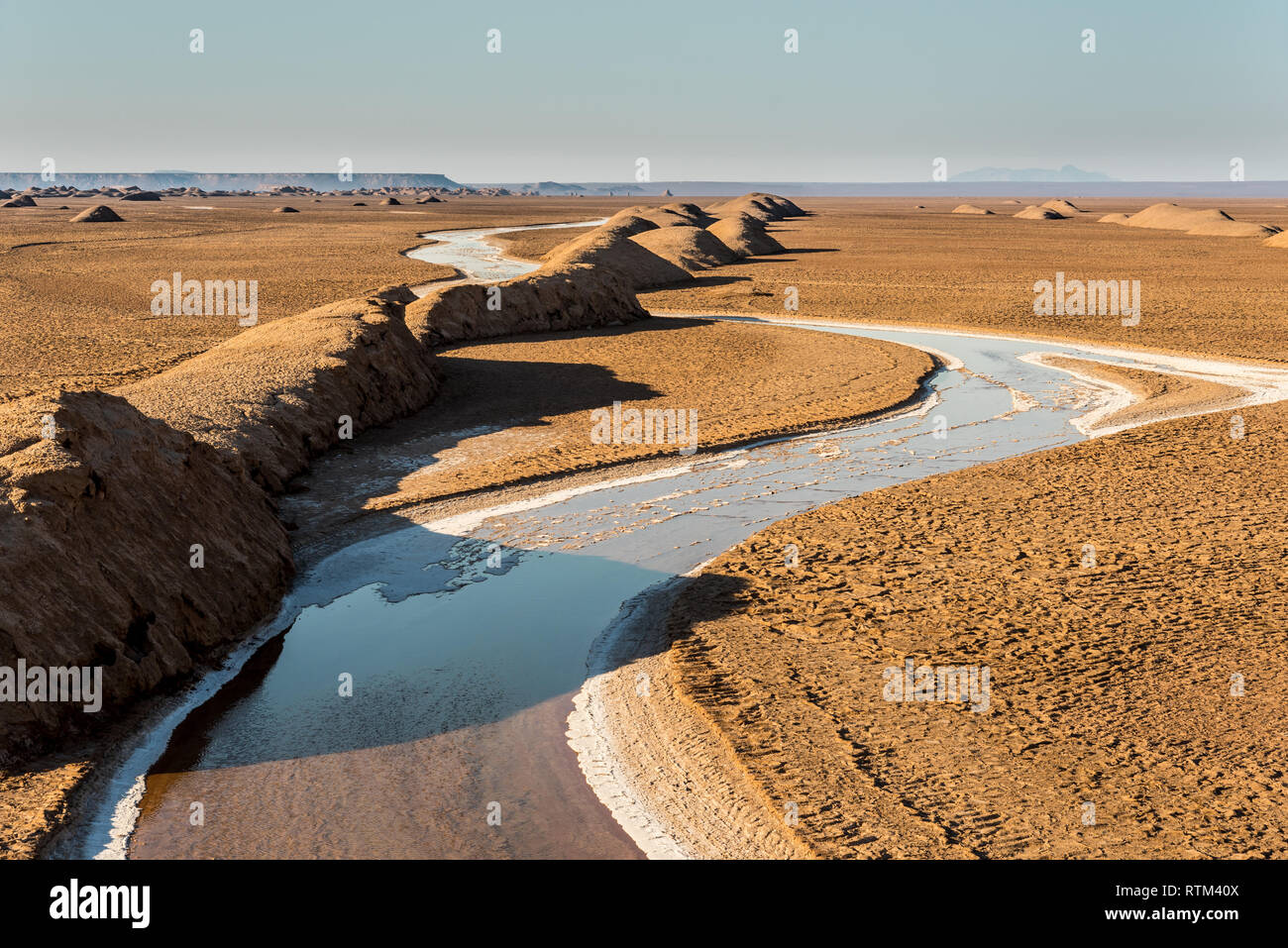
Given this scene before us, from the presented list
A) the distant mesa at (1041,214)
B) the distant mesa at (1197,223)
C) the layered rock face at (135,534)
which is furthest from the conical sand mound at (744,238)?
the distant mesa at (1041,214)

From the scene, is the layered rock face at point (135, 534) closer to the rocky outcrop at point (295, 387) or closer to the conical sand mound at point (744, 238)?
the rocky outcrop at point (295, 387)

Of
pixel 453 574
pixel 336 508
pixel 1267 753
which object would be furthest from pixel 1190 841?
pixel 336 508

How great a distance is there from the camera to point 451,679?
9.27 metres

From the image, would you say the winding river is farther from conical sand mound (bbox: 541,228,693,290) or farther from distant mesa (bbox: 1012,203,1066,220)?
distant mesa (bbox: 1012,203,1066,220)

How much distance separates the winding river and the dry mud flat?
1.09 meters

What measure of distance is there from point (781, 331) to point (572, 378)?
7.75m

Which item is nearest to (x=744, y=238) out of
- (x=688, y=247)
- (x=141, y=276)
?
(x=688, y=247)

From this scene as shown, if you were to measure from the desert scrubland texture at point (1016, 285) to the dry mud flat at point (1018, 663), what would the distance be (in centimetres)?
1456

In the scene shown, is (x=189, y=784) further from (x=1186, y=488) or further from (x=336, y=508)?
(x=1186, y=488)

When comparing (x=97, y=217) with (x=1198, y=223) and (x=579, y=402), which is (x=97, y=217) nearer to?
(x=579, y=402)

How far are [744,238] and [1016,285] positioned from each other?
53.5ft

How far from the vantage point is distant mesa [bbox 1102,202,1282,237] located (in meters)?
67.0

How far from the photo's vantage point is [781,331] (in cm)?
2744

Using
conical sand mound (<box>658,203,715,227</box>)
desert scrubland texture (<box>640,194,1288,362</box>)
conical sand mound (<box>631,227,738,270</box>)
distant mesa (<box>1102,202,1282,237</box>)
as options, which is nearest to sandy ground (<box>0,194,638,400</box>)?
conical sand mound (<box>631,227,738,270</box>)
